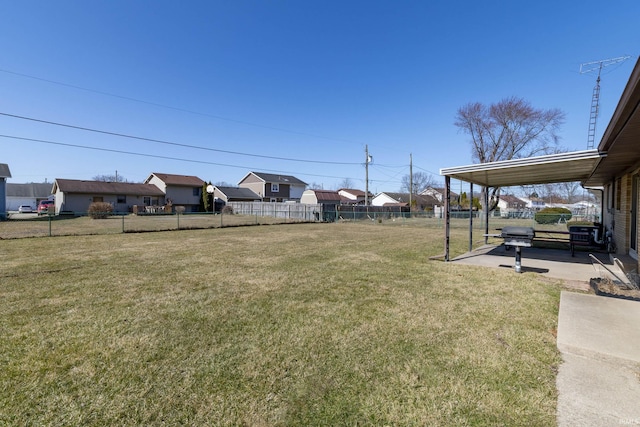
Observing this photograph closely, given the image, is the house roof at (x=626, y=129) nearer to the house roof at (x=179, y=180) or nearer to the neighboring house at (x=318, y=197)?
the neighboring house at (x=318, y=197)

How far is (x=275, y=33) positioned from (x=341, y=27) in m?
3.48

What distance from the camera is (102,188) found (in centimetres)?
3341

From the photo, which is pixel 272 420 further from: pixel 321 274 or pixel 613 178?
pixel 613 178

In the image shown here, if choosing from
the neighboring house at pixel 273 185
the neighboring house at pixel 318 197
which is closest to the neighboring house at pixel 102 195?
the neighboring house at pixel 273 185

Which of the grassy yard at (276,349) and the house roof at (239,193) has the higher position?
the house roof at (239,193)

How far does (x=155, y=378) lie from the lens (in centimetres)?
246

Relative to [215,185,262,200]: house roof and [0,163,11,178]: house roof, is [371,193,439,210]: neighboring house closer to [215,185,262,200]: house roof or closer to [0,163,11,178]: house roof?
[215,185,262,200]: house roof

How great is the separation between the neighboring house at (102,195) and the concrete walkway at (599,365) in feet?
132

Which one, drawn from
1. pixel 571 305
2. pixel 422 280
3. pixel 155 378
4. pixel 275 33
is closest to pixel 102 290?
pixel 155 378

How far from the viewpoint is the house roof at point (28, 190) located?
44.0 meters

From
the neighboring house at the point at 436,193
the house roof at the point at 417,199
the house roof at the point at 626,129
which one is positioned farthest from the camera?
the neighboring house at the point at 436,193

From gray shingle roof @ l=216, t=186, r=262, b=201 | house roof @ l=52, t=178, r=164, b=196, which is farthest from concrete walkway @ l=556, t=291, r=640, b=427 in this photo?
gray shingle roof @ l=216, t=186, r=262, b=201

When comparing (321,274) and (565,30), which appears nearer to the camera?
(321,274)

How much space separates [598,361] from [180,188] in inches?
1689
